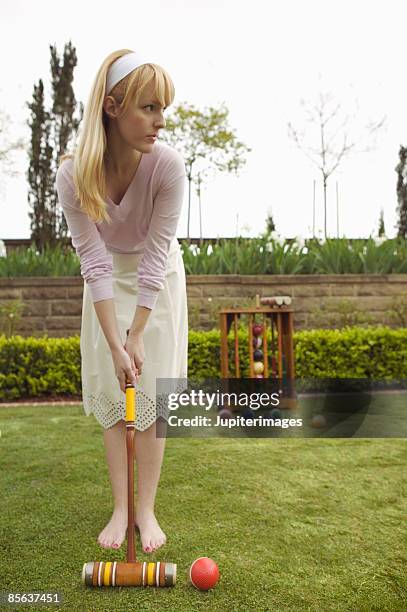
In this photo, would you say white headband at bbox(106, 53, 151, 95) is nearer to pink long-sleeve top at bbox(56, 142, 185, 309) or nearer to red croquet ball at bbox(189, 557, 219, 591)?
pink long-sleeve top at bbox(56, 142, 185, 309)

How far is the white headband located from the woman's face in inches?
2.8

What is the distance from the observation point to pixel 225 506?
8.02 feet

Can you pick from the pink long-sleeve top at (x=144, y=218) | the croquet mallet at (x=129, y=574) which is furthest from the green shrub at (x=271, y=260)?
the croquet mallet at (x=129, y=574)

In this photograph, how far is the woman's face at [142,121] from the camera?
177 cm

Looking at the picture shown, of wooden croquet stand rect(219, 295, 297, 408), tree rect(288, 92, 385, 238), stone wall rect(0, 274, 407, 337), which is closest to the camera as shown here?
wooden croquet stand rect(219, 295, 297, 408)

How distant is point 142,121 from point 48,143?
35.5ft

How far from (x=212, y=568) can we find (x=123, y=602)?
0.86 feet

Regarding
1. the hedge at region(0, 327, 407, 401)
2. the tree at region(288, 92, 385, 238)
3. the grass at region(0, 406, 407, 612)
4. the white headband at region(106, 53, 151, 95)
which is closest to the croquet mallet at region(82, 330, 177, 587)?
the grass at region(0, 406, 407, 612)

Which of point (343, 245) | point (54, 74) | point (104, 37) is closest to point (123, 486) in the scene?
point (104, 37)

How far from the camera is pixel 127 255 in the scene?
216 cm

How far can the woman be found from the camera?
1.81 meters

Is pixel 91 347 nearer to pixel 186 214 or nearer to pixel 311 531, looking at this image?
pixel 311 531

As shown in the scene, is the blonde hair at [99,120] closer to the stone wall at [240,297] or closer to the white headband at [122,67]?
the white headband at [122,67]

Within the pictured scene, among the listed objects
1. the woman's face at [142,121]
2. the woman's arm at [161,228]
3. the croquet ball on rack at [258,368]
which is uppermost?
the woman's face at [142,121]
